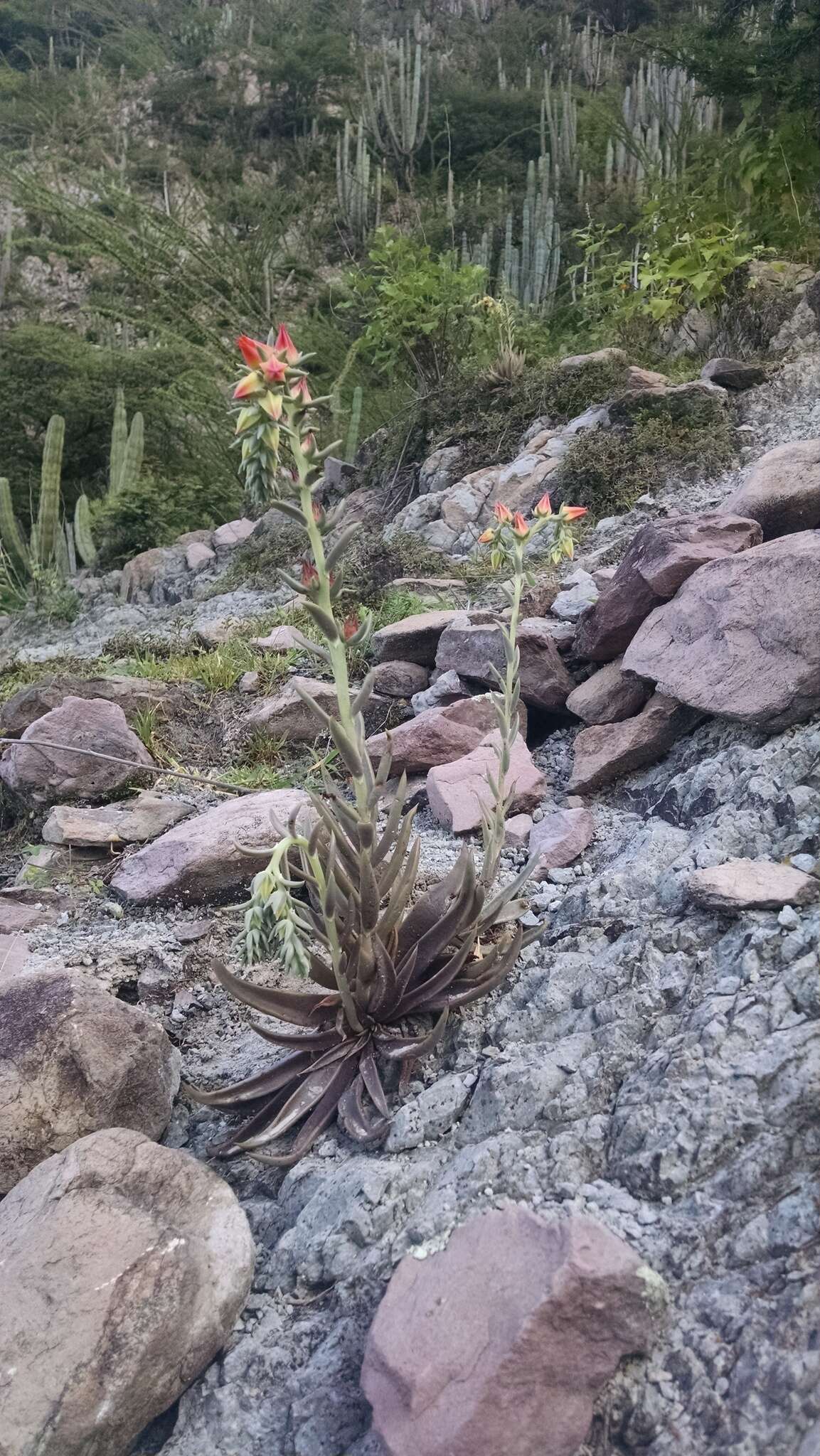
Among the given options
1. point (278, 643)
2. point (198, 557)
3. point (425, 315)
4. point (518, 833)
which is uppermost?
point (425, 315)

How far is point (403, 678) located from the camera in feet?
12.8

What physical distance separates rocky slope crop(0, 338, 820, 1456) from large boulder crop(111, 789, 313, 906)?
0.37 metres

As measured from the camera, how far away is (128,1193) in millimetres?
1651

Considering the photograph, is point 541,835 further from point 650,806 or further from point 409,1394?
point 409,1394

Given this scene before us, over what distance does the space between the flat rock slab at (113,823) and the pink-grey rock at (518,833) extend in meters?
1.37

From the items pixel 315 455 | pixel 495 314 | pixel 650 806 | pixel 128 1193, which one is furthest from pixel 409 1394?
pixel 495 314

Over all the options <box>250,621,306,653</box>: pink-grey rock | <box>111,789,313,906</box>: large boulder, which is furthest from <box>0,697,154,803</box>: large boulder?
<box>250,621,306,653</box>: pink-grey rock

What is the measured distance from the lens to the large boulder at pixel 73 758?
3.78m

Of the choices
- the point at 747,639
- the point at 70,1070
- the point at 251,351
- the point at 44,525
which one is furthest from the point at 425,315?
the point at 70,1070

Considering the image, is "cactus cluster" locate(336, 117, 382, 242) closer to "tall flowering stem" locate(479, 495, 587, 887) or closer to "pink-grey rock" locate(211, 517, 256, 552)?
"pink-grey rock" locate(211, 517, 256, 552)

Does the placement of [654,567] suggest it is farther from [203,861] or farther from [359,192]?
[359,192]

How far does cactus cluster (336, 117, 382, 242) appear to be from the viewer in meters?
17.1

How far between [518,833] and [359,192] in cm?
1795

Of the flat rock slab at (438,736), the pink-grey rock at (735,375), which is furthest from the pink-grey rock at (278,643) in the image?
the pink-grey rock at (735,375)
